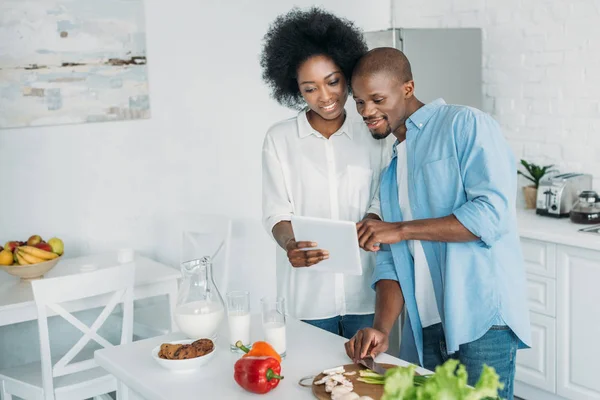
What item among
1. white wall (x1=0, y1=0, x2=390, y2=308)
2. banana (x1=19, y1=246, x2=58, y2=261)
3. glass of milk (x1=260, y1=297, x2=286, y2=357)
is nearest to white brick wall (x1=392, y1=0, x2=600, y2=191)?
white wall (x1=0, y1=0, x2=390, y2=308)

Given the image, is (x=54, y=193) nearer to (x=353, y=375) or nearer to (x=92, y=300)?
(x=92, y=300)

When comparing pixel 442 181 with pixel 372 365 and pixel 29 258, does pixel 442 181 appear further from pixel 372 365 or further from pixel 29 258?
pixel 29 258

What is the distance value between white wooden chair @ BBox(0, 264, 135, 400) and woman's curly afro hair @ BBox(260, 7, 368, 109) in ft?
3.28

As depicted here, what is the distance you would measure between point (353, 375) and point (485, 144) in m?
0.66

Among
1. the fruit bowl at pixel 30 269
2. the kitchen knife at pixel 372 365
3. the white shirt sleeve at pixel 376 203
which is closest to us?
the kitchen knife at pixel 372 365

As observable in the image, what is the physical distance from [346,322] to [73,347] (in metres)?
1.10

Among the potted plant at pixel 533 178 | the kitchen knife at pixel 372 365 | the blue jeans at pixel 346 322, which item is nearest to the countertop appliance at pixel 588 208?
the potted plant at pixel 533 178

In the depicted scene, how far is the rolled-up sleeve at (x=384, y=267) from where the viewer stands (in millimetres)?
2053

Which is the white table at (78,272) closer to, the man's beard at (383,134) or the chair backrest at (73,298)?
the chair backrest at (73,298)

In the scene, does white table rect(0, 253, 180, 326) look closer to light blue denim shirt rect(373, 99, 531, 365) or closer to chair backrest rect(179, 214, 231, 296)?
chair backrest rect(179, 214, 231, 296)

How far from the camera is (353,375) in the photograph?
1.66 m

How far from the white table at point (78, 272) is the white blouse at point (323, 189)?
3.30 feet

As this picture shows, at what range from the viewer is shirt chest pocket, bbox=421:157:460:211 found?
193 centimetres

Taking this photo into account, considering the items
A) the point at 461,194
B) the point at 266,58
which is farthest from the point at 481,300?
the point at 266,58
